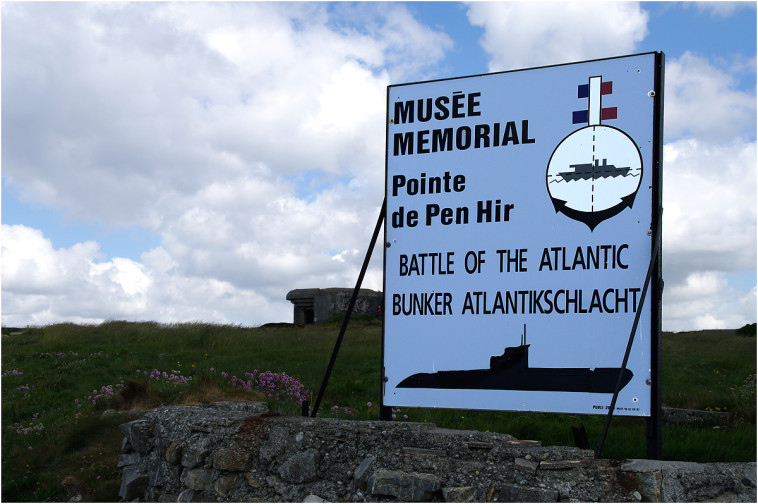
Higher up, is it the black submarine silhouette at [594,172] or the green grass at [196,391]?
the black submarine silhouette at [594,172]

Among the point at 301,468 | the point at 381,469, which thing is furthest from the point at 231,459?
the point at 381,469

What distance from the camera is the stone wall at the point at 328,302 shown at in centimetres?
2856

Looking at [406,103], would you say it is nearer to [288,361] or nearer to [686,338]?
[288,361]

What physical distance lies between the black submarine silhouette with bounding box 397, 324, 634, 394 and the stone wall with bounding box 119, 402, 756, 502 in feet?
1.73

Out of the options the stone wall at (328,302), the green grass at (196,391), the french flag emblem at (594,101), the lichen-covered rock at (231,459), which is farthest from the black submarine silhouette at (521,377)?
the stone wall at (328,302)

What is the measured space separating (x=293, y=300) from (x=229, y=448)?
83.0 ft

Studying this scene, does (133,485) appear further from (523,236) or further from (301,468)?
(523,236)

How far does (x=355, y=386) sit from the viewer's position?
Result: 11031 mm

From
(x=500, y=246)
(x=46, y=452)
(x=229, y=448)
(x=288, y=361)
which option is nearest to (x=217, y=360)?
(x=288, y=361)

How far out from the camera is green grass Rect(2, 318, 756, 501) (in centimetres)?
663

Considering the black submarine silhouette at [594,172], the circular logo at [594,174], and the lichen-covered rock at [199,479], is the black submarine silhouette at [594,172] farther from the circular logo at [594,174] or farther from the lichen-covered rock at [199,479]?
the lichen-covered rock at [199,479]

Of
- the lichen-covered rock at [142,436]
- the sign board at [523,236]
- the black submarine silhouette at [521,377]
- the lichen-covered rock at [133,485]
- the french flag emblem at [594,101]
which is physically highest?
the french flag emblem at [594,101]

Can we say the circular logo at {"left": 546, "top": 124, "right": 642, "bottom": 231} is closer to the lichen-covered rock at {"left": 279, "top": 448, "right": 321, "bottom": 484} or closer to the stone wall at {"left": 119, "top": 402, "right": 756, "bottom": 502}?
the stone wall at {"left": 119, "top": 402, "right": 756, "bottom": 502}

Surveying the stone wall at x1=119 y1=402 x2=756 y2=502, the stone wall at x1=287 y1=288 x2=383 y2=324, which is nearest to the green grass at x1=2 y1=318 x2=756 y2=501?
the stone wall at x1=119 y1=402 x2=756 y2=502
